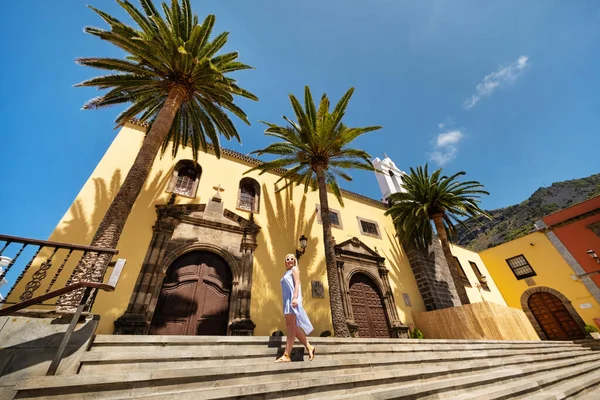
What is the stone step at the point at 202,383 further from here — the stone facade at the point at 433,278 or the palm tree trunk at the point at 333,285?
the stone facade at the point at 433,278

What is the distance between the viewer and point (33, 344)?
107 inches

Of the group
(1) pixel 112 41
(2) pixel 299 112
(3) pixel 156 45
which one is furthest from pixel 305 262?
(1) pixel 112 41

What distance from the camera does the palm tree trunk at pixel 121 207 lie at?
4141 mm

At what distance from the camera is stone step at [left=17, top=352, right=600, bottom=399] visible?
2.27m

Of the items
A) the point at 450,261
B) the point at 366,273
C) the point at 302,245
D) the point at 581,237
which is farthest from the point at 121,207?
the point at 581,237

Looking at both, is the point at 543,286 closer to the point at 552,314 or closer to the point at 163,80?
the point at 552,314

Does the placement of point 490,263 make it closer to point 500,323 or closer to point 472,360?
point 500,323

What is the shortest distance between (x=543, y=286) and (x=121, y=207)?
24.0m

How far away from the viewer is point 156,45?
670 cm

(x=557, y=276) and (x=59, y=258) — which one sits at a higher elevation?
(x=557, y=276)

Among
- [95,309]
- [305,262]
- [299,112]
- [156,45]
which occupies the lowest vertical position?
[95,309]

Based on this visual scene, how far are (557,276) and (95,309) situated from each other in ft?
79.5

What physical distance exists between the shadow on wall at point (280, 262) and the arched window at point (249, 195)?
1.39ft

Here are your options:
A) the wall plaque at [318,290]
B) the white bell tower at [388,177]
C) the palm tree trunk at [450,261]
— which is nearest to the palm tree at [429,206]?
the palm tree trunk at [450,261]
